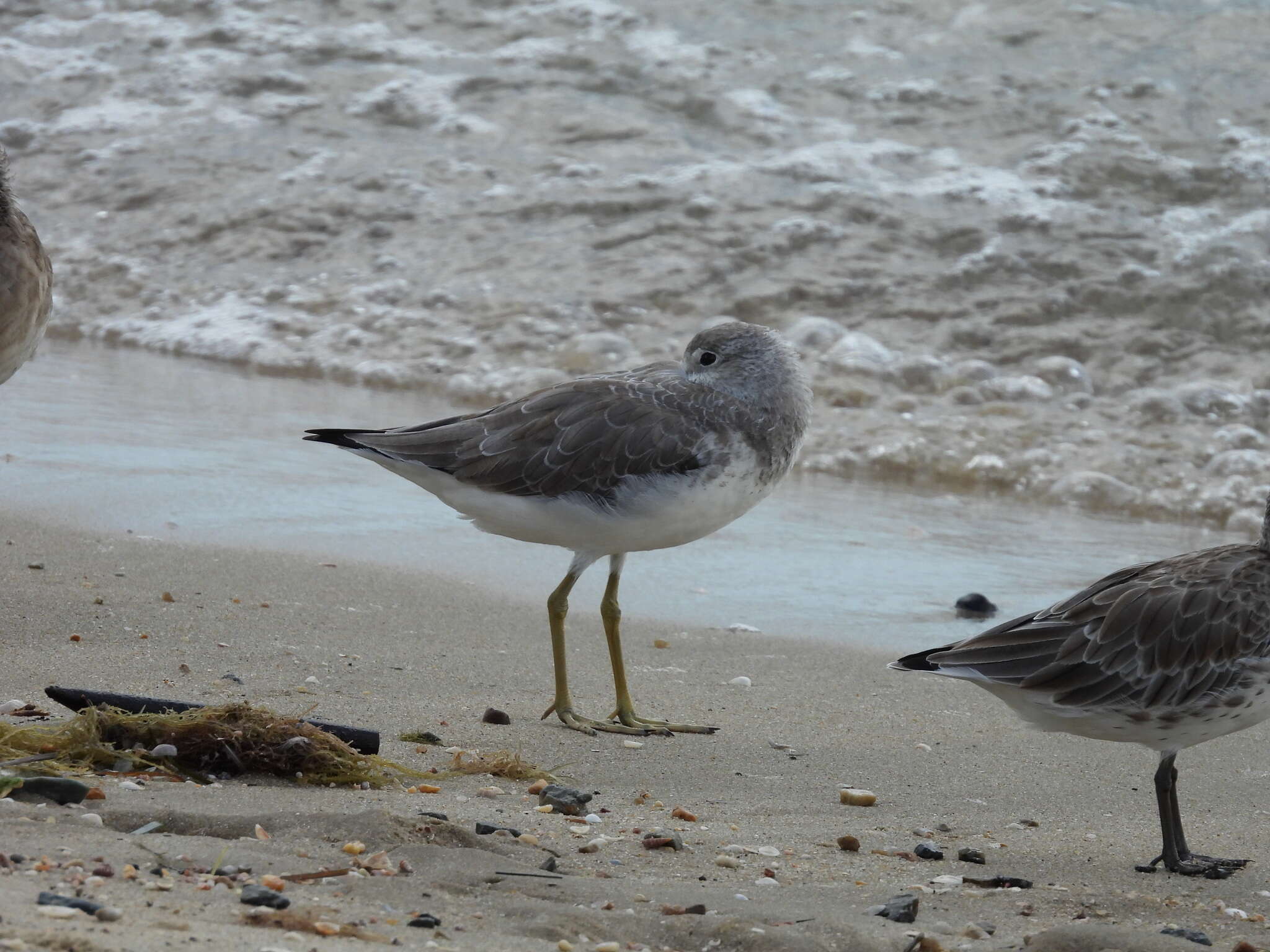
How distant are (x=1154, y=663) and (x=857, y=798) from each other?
3.03 feet

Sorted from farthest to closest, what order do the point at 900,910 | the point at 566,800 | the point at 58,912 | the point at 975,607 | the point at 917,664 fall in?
the point at 975,607, the point at 917,664, the point at 566,800, the point at 900,910, the point at 58,912

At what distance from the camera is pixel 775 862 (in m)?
3.59

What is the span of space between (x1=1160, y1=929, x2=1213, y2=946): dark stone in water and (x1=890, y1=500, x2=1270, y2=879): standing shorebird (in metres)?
0.58

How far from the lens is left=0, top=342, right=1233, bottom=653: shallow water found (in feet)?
21.9

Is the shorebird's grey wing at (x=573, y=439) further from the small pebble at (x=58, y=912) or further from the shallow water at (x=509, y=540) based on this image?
the small pebble at (x=58, y=912)

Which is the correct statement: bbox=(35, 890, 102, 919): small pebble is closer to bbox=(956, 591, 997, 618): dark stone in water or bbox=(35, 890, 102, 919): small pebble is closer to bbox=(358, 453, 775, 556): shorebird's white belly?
bbox=(358, 453, 775, 556): shorebird's white belly

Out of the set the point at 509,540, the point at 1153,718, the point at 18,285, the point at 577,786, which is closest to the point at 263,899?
the point at 577,786

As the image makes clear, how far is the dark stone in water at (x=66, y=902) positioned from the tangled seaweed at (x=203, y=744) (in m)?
1.12

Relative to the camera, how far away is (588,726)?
4.93 m

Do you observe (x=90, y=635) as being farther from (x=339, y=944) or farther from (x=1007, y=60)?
(x=1007, y=60)

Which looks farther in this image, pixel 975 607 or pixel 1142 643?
pixel 975 607

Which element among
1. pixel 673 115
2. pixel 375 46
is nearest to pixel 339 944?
pixel 673 115

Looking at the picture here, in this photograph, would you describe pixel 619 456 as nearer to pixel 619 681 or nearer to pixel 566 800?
pixel 619 681

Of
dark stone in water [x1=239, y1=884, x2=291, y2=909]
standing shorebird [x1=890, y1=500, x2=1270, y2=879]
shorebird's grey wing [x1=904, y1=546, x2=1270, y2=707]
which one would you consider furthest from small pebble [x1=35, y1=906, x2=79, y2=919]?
shorebird's grey wing [x1=904, y1=546, x2=1270, y2=707]
